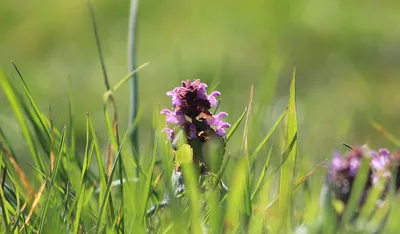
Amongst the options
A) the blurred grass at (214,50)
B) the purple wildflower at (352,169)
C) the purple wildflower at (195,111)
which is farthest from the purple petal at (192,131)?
the blurred grass at (214,50)

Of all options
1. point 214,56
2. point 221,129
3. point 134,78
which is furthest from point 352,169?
point 214,56

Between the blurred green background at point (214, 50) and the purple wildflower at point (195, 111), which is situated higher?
the purple wildflower at point (195, 111)

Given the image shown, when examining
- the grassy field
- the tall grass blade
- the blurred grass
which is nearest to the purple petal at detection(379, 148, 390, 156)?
the tall grass blade

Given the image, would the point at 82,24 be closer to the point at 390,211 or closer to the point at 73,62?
the point at 73,62

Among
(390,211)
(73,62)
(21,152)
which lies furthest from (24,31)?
(390,211)

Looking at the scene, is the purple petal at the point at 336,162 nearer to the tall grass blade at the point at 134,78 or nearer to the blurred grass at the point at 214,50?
the tall grass blade at the point at 134,78

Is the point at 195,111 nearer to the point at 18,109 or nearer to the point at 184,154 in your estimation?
the point at 184,154

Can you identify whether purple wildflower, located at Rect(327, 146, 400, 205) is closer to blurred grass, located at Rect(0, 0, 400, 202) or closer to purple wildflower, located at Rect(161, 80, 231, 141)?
purple wildflower, located at Rect(161, 80, 231, 141)
